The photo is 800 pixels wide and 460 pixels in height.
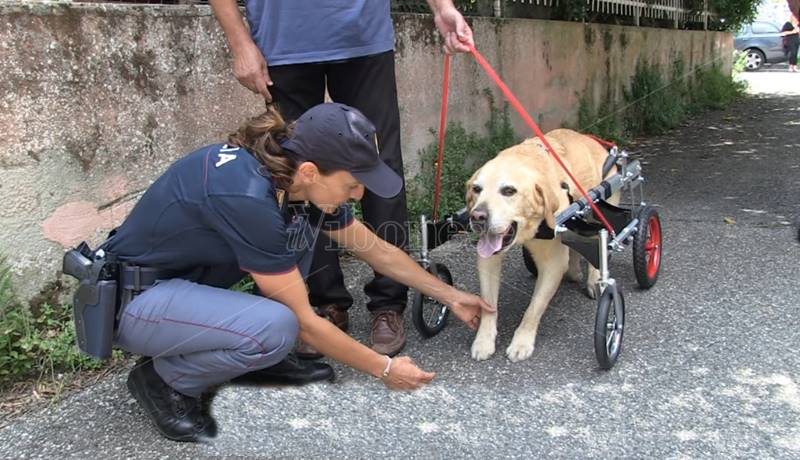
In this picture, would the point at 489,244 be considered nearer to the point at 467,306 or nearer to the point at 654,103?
the point at 467,306

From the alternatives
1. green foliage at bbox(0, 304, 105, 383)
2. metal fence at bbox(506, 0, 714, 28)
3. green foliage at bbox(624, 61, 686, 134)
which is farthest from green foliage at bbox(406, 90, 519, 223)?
green foliage at bbox(624, 61, 686, 134)

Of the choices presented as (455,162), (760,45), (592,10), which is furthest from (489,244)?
(760,45)

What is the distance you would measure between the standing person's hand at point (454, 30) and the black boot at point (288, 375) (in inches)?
57.2

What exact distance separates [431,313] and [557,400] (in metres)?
0.86

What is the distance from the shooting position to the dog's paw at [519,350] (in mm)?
→ 2999

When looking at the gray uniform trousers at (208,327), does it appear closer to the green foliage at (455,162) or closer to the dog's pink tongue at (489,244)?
the dog's pink tongue at (489,244)

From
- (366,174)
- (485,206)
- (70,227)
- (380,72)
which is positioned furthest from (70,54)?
(485,206)

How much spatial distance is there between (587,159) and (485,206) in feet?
3.25

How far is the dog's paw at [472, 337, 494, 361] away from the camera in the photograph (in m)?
3.01

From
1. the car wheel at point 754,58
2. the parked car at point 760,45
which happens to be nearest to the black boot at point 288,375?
the parked car at point 760,45

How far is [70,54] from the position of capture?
3.04 meters

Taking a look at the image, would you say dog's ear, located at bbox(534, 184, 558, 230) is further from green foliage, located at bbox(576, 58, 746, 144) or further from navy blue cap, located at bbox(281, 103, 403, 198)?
green foliage, located at bbox(576, 58, 746, 144)

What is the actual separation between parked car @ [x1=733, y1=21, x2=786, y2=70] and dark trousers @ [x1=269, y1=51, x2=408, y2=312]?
70.0ft

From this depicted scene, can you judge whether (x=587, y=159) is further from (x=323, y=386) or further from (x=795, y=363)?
(x=323, y=386)
